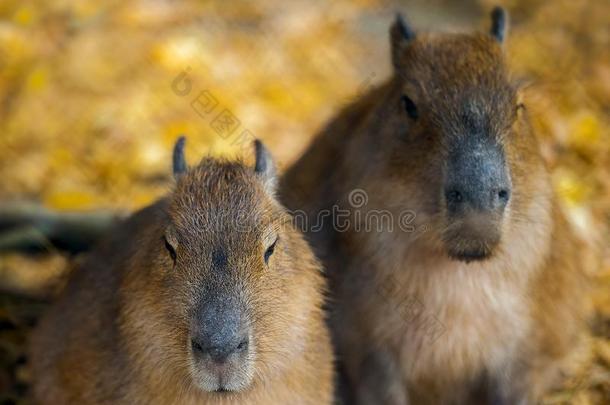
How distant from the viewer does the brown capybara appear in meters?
3.80

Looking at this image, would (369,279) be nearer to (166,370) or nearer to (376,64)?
(166,370)

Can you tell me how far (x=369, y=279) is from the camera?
14.0 feet

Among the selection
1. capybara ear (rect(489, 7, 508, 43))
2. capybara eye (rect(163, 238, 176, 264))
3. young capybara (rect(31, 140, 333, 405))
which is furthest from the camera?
capybara ear (rect(489, 7, 508, 43))

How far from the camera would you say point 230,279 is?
3348 millimetres

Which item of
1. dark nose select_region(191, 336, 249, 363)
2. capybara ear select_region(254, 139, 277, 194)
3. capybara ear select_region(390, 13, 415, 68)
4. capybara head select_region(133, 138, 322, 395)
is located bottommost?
dark nose select_region(191, 336, 249, 363)

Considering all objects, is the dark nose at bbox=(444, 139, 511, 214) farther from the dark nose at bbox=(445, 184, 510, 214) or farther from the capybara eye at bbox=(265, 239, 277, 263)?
the capybara eye at bbox=(265, 239, 277, 263)

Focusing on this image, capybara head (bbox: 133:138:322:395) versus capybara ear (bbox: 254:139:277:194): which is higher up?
capybara ear (bbox: 254:139:277:194)

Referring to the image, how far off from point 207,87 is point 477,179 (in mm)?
3340

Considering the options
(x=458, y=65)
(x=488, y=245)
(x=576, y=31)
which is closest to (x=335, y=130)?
(x=458, y=65)

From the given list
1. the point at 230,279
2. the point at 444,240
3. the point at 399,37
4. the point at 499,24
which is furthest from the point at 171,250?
the point at 499,24

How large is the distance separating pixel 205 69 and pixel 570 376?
3.00 meters

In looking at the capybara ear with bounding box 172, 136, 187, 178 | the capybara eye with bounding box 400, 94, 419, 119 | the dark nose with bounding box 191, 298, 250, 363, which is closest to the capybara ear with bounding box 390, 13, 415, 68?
the capybara eye with bounding box 400, 94, 419, 119

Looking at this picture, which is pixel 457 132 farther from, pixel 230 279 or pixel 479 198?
pixel 230 279

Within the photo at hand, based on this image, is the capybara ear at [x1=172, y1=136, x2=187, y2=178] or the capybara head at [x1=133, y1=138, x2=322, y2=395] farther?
the capybara ear at [x1=172, y1=136, x2=187, y2=178]
